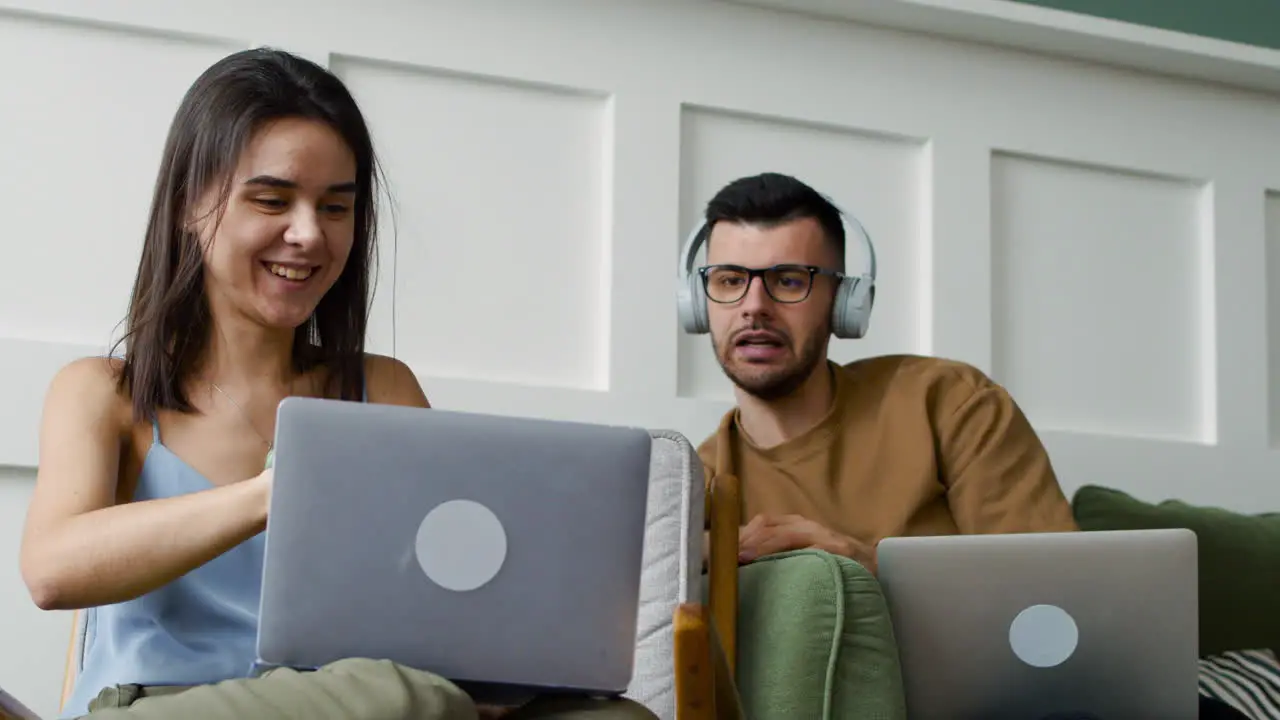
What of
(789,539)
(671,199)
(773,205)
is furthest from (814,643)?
(671,199)

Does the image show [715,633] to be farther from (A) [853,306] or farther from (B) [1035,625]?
(A) [853,306]

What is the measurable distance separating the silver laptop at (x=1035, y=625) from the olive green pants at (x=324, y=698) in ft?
1.86

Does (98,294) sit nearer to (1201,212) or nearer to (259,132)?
(259,132)

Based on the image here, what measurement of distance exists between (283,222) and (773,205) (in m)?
0.83

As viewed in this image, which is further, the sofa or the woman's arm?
the sofa

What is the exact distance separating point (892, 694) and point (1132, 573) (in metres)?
0.28

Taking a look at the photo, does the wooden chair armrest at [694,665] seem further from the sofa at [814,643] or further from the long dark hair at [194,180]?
the long dark hair at [194,180]

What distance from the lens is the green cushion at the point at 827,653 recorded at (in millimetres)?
1375

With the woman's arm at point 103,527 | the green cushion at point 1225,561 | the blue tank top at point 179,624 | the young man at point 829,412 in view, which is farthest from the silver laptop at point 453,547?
the green cushion at point 1225,561

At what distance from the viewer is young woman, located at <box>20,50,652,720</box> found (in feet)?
4.05

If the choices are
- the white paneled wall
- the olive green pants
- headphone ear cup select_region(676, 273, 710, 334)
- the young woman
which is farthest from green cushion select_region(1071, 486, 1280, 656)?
the olive green pants

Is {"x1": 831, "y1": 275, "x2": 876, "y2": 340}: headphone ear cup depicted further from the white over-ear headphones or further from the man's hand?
the man's hand

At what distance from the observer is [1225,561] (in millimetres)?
2121

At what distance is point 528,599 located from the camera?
109cm
